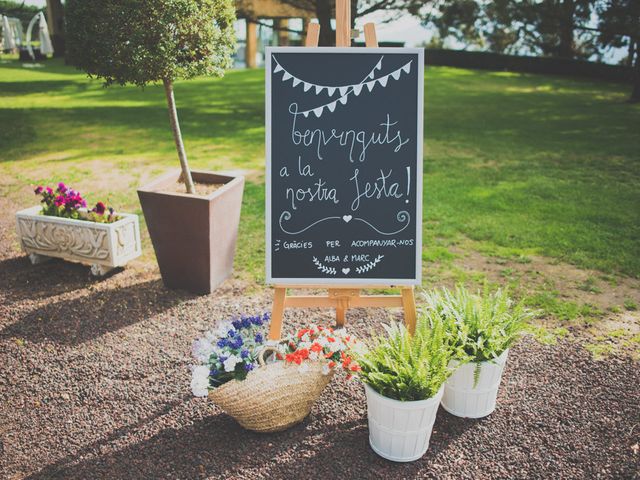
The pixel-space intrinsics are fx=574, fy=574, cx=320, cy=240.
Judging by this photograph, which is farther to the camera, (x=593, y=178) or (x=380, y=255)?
(x=593, y=178)

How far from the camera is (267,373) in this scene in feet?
9.16

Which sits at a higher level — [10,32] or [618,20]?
[618,20]

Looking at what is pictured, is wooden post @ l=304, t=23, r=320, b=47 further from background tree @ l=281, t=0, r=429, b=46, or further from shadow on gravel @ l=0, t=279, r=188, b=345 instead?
background tree @ l=281, t=0, r=429, b=46

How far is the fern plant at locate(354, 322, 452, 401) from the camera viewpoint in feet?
8.70

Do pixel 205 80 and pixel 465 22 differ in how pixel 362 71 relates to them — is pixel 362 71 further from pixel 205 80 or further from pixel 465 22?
pixel 205 80

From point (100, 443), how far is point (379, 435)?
1386mm

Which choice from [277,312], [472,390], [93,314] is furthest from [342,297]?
[93,314]

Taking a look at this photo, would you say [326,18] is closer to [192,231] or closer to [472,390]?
[192,231]

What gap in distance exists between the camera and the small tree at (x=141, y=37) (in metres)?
3.88

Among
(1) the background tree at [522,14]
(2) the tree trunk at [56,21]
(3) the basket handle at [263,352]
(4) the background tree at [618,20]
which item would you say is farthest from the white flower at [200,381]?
(2) the tree trunk at [56,21]

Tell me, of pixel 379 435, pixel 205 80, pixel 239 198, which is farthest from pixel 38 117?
pixel 379 435

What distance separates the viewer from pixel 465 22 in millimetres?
13156

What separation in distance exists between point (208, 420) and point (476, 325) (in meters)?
1.50

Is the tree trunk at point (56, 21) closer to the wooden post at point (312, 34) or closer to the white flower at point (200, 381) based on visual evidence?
the wooden post at point (312, 34)
